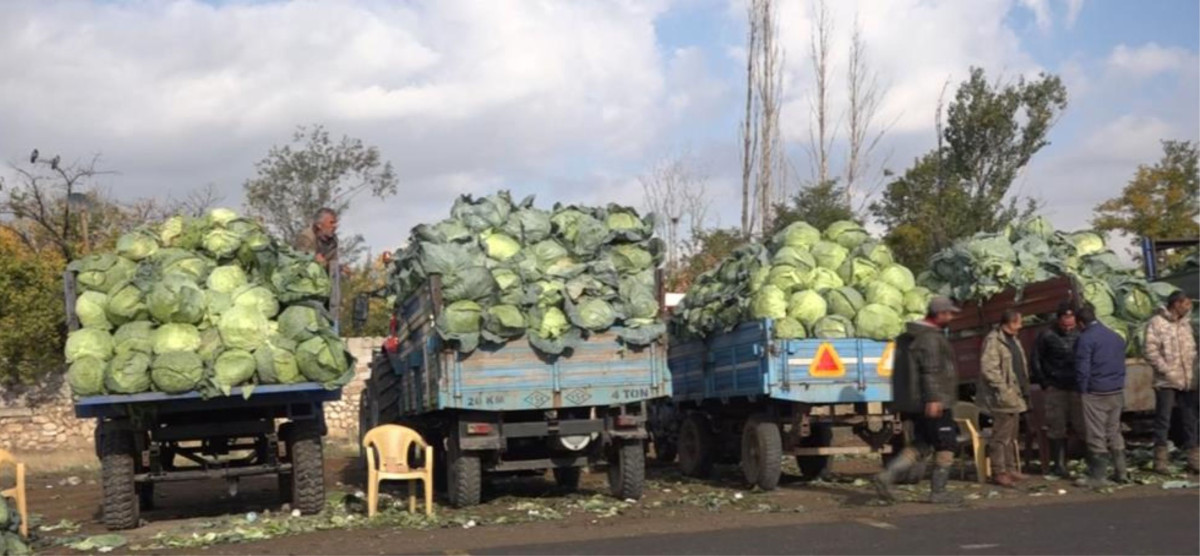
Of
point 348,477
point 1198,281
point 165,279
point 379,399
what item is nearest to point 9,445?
point 348,477

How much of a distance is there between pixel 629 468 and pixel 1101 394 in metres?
4.43

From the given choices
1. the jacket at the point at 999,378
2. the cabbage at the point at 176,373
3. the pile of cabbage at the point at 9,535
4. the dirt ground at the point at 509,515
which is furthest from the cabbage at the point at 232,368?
the jacket at the point at 999,378

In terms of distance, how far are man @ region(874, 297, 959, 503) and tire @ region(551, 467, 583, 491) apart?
3848 millimetres

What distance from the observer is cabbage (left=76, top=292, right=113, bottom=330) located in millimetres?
11383

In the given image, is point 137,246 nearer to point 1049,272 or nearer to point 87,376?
point 87,376

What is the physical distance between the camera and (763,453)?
12836mm

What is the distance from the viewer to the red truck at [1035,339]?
13.0 meters

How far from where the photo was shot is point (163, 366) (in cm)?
1075

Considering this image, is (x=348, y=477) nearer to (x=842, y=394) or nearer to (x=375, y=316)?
(x=842, y=394)

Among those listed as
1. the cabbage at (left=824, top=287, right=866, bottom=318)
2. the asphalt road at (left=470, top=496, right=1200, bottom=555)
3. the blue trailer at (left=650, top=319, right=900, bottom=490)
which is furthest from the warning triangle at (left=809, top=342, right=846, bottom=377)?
the asphalt road at (left=470, top=496, right=1200, bottom=555)

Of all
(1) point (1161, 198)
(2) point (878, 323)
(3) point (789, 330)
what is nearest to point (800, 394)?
(3) point (789, 330)

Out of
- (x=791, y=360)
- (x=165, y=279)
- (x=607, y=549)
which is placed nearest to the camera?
(x=607, y=549)

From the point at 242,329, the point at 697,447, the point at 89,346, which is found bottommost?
the point at 697,447

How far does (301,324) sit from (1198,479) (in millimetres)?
8314
